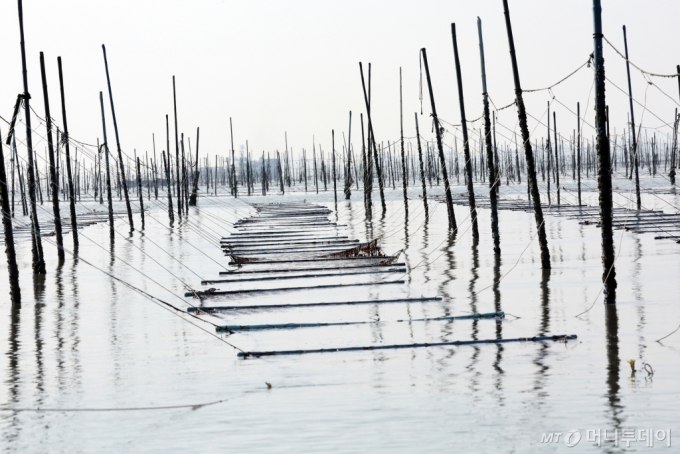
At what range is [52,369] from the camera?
8.54 metres

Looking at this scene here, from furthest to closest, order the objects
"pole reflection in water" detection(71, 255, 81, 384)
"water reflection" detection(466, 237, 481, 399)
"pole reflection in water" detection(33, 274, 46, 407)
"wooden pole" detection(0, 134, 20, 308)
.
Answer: "wooden pole" detection(0, 134, 20, 308) < "pole reflection in water" detection(71, 255, 81, 384) < "pole reflection in water" detection(33, 274, 46, 407) < "water reflection" detection(466, 237, 481, 399)

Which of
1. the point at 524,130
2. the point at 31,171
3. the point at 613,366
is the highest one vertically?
the point at 524,130

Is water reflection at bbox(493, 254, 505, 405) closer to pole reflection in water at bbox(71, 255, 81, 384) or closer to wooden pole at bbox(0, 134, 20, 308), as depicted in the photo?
pole reflection in water at bbox(71, 255, 81, 384)

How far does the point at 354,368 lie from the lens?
8.02m

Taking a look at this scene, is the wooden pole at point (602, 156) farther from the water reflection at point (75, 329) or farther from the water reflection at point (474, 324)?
the water reflection at point (75, 329)

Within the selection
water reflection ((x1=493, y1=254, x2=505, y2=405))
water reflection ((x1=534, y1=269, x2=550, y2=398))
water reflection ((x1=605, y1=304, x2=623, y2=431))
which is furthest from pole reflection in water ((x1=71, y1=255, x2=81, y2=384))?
water reflection ((x1=605, y1=304, x2=623, y2=431))

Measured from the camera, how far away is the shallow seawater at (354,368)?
20.1 ft

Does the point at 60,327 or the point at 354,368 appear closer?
the point at 354,368

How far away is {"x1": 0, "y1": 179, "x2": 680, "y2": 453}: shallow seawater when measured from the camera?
20.1 ft

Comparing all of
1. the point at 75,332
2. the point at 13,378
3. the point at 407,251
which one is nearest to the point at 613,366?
the point at 13,378

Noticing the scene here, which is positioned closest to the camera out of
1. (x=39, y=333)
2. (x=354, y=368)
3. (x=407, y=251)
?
(x=354, y=368)

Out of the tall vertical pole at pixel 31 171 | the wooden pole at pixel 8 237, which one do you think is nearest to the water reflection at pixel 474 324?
the wooden pole at pixel 8 237

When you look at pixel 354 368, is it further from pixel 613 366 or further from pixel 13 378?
pixel 13 378

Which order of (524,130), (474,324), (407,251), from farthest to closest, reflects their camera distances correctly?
(407,251), (524,130), (474,324)
